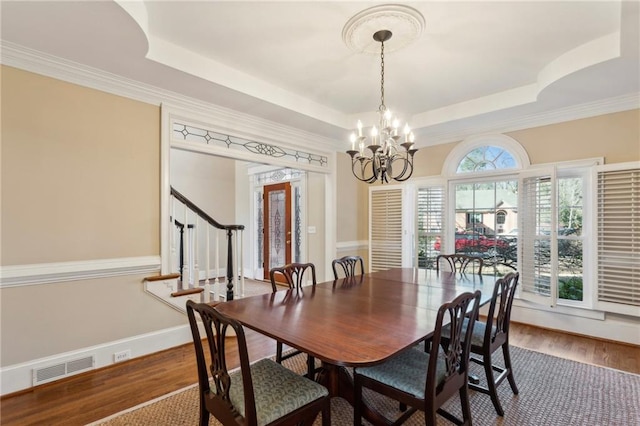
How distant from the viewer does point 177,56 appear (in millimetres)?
2643

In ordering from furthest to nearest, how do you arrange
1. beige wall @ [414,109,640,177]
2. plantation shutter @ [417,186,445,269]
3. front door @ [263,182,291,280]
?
front door @ [263,182,291,280]
plantation shutter @ [417,186,445,269]
beige wall @ [414,109,640,177]

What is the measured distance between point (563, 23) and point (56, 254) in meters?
4.39

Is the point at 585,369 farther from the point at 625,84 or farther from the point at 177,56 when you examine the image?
the point at 177,56

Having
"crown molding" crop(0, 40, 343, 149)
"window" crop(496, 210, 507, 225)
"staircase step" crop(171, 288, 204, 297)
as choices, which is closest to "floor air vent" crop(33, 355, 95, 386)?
"staircase step" crop(171, 288, 204, 297)

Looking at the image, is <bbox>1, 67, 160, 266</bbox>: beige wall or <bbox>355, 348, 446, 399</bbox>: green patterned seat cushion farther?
<bbox>1, 67, 160, 266</bbox>: beige wall

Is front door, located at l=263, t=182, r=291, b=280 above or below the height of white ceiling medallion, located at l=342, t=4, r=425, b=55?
below

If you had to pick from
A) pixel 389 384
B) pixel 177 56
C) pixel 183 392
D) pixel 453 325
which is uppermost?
pixel 177 56

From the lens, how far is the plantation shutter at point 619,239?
124 inches

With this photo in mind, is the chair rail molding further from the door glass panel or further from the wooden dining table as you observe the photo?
the door glass panel

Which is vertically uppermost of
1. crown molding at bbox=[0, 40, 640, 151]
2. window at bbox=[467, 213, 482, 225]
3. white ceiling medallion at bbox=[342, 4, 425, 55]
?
white ceiling medallion at bbox=[342, 4, 425, 55]

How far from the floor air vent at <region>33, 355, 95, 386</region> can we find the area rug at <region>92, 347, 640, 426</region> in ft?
2.65

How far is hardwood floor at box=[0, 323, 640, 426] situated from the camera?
6.98 feet

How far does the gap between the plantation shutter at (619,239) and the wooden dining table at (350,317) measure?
1.57 m

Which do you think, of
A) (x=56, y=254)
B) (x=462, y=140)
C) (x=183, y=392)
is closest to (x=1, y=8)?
(x=56, y=254)
